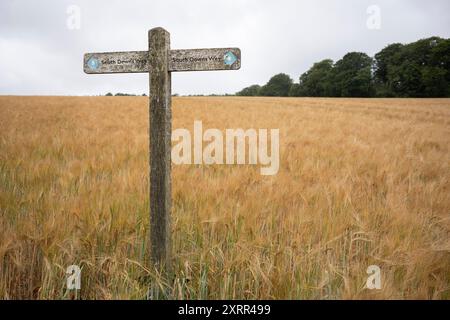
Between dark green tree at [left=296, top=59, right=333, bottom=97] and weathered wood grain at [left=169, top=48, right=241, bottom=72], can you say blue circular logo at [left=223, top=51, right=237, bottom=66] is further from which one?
dark green tree at [left=296, top=59, right=333, bottom=97]

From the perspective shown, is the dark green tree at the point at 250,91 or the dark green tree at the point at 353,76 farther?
the dark green tree at the point at 250,91

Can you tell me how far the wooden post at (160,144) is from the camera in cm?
165

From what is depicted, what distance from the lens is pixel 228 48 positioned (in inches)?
62.8

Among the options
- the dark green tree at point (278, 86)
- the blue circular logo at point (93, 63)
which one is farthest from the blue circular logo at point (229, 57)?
the dark green tree at point (278, 86)

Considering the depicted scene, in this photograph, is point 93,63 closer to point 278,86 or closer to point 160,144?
point 160,144

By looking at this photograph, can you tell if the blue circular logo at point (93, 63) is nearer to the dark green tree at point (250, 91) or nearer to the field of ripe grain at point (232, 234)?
the field of ripe grain at point (232, 234)

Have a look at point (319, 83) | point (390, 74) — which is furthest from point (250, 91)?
point (390, 74)

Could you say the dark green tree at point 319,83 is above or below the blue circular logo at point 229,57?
above

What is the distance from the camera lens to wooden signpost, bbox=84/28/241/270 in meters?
1.62

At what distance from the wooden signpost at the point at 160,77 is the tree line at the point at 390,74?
51.9 m

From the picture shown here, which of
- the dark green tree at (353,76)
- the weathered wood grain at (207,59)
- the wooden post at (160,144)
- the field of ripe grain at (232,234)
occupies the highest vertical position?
the dark green tree at (353,76)

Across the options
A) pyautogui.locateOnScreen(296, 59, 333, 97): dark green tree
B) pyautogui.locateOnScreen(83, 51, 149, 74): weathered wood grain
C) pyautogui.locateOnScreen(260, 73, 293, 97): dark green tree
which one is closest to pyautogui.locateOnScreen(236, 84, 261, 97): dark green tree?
pyautogui.locateOnScreen(260, 73, 293, 97): dark green tree

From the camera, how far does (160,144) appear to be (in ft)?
5.50
